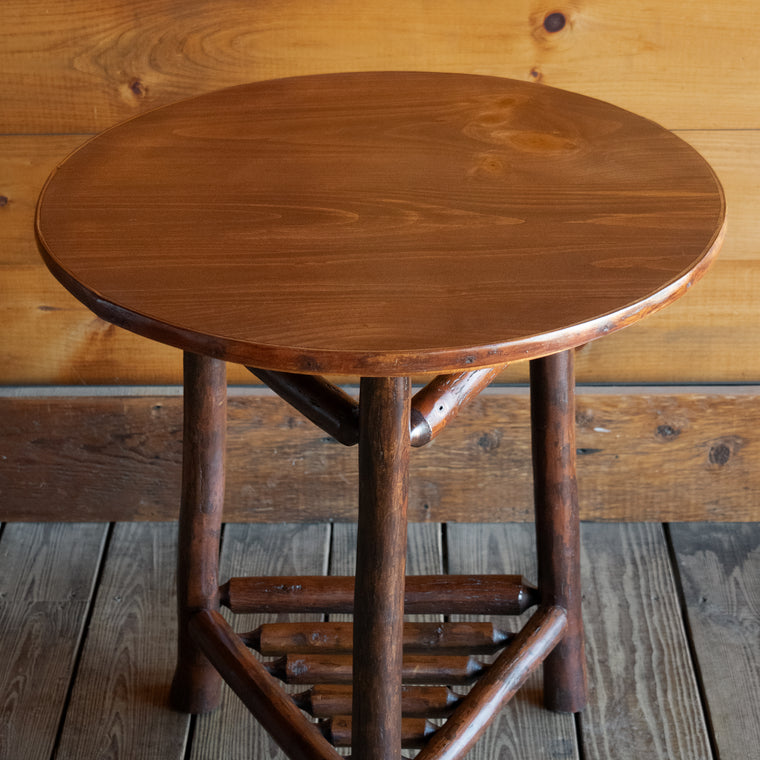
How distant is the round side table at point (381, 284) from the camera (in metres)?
0.69

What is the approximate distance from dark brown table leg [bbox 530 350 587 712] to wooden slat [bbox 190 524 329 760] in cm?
39

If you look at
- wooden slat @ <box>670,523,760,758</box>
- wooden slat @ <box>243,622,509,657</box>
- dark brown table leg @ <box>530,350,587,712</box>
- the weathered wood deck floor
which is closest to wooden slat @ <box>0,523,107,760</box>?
the weathered wood deck floor

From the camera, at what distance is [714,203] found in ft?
2.71

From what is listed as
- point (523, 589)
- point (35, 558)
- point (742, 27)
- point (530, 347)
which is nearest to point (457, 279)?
point (530, 347)

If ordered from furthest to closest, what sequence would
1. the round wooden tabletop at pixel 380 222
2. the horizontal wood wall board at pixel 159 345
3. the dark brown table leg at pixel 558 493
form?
the horizontal wood wall board at pixel 159 345 < the dark brown table leg at pixel 558 493 < the round wooden tabletop at pixel 380 222

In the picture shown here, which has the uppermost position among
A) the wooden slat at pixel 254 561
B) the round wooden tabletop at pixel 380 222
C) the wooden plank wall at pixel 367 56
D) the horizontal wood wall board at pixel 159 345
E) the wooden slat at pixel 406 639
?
the round wooden tabletop at pixel 380 222

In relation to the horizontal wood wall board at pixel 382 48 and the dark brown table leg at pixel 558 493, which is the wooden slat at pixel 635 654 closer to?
the dark brown table leg at pixel 558 493

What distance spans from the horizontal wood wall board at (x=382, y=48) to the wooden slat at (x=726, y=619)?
61 centimetres

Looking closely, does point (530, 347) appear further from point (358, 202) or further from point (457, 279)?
point (358, 202)

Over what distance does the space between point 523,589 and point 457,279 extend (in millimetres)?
547

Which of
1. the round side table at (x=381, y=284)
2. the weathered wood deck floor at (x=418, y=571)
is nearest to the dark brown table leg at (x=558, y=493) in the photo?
the round side table at (x=381, y=284)

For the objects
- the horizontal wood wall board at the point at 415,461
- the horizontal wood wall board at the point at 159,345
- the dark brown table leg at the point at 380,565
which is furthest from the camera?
the horizontal wood wall board at the point at 415,461

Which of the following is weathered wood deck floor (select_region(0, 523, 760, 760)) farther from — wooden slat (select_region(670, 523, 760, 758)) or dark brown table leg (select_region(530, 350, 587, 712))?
dark brown table leg (select_region(530, 350, 587, 712))

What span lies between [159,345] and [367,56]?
502 mm
